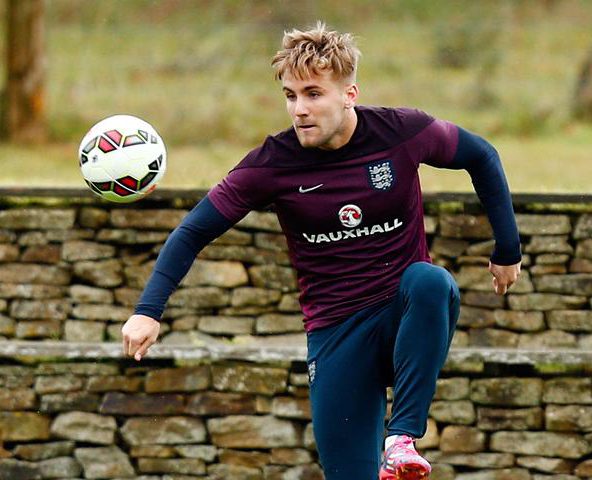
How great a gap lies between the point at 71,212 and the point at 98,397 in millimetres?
1297

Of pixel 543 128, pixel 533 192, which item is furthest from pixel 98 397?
pixel 543 128

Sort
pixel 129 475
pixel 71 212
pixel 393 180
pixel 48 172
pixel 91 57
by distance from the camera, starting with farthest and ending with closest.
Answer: pixel 91 57 → pixel 48 172 → pixel 71 212 → pixel 129 475 → pixel 393 180

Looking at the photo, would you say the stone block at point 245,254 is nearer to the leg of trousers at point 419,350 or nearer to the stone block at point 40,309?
the stone block at point 40,309

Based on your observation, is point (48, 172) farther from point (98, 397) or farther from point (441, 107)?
point (441, 107)

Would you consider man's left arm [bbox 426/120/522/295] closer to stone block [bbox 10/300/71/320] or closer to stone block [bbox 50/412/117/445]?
stone block [bbox 50/412/117/445]

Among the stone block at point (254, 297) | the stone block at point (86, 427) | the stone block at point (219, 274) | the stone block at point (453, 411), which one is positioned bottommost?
the stone block at point (86, 427)

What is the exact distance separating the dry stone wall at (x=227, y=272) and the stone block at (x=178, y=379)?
1.99 feet

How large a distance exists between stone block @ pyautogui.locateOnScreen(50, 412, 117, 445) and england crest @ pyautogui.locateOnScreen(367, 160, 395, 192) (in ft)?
11.8

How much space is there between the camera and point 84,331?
833 centimetres

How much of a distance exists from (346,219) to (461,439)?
332 centimetres

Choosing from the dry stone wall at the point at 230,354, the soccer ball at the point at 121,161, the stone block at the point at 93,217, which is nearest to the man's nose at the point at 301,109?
the soccer ball at the point at 121,161

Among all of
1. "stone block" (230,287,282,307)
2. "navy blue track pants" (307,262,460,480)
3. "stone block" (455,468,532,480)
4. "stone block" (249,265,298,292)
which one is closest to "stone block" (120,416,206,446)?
"stone block" (230,287,282,307)

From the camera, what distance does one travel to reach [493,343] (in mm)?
8086

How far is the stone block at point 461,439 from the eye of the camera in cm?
766
